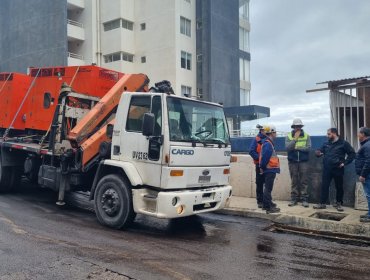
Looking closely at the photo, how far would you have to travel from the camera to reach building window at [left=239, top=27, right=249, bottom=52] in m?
38.0

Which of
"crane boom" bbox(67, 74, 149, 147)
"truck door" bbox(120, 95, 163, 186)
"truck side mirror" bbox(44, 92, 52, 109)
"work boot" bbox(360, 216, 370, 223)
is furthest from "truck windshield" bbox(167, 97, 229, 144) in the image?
"truck side mirror" bbox(44, 92, 52, 109)

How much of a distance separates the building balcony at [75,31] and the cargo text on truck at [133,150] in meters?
24.1

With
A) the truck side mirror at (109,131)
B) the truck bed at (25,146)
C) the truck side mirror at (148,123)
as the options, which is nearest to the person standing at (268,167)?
the truck side mirror at (148,123)

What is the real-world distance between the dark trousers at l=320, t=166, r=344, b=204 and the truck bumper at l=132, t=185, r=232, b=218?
278cm

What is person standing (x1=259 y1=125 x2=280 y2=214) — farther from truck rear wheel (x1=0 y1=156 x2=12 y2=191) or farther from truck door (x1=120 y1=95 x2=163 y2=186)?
truck rear wheel (x1=0 y1=156 x2=12 y2=191)

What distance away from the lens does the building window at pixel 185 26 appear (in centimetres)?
3131

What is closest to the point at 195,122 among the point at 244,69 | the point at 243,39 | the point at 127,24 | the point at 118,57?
the point at 118,57

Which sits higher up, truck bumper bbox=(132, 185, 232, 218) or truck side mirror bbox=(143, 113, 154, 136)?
truck side mirror bbox=(143, 113, 154, 136)

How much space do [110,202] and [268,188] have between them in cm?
334

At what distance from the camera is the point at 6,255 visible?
5.15 metres

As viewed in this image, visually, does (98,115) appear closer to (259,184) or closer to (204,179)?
(204,179)

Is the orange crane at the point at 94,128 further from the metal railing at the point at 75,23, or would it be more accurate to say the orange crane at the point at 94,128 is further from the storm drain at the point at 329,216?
the metal railing at the point at 75,23

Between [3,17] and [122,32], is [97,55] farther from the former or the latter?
[3,17]

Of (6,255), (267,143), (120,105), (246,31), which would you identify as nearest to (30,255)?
Result: (6,255)
